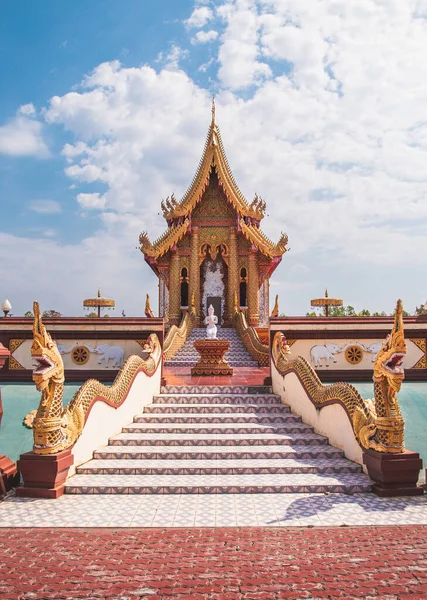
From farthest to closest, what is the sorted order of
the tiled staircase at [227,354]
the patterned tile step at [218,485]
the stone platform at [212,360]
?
the tiled staircase at [227,354]
the stone platform at [212,360]
the patterned tile step at [218,485]

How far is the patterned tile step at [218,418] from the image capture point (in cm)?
756

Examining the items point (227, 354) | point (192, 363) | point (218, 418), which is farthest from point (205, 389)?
point (227, 354)

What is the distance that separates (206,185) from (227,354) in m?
8.34

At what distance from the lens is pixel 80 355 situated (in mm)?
11633

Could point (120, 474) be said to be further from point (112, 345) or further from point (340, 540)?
point (112, 345)

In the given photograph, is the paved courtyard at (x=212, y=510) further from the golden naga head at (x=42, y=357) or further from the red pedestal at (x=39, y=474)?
the golden naga head at (x=42, y=357)

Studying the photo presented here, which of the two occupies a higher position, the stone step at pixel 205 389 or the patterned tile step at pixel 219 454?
the stone step at pixel 205 389

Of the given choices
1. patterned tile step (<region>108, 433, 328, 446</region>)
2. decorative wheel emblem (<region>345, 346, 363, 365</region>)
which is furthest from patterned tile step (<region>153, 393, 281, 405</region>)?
decorative wheel emblem (<region>345, 346, 363, 365</region>)

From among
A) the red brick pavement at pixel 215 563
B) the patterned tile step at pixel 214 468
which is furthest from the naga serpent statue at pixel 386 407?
the red brick pavement at pixel 215 563

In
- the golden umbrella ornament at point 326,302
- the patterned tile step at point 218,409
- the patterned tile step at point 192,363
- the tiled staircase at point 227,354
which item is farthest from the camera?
the golden umbrella ornament at point 326,302

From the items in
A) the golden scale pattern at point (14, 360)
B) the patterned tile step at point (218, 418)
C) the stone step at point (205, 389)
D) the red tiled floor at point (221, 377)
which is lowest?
the patterned tile step at point (218, 418)

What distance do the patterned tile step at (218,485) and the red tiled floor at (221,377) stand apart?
4.16 m

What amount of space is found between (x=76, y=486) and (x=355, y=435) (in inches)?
141

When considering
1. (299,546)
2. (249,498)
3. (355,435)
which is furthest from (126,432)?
(299,546)
